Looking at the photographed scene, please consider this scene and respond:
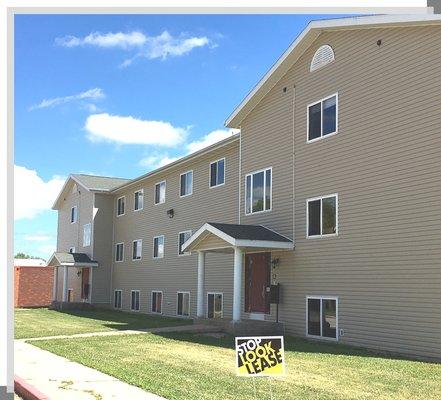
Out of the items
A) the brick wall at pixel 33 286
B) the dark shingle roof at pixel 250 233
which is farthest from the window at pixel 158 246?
the brick wall at pixel 33 286

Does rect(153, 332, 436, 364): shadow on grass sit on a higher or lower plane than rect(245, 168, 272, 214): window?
lower

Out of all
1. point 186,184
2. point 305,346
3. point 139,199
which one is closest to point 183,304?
point 186,184

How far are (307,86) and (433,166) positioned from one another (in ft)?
18.7

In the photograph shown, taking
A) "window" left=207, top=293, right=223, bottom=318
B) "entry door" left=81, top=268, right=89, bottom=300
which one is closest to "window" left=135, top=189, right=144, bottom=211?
"entry door" left=81, top=268, right=89, bottom=300

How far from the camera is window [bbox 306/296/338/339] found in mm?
16656

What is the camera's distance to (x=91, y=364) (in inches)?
470

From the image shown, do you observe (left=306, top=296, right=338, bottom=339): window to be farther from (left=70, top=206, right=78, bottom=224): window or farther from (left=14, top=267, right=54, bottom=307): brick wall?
(left=14, top=267, right=54, bottom=307): brick wall

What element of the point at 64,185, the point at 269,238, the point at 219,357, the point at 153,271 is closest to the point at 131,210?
the point at 153,271

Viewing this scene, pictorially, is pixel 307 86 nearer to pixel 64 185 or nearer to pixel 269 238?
pixel 269 238

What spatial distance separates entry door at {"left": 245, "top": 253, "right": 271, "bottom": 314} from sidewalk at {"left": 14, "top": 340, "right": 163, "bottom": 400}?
26.5ft

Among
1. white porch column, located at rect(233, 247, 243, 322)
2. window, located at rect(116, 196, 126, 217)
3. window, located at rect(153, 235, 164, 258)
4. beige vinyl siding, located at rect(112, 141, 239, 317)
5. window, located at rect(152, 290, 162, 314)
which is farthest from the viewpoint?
window, located at rect(116, 196, 126, 217)

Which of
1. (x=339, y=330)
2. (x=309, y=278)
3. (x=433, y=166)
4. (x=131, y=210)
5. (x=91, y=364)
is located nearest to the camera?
(x=91, y=364)
